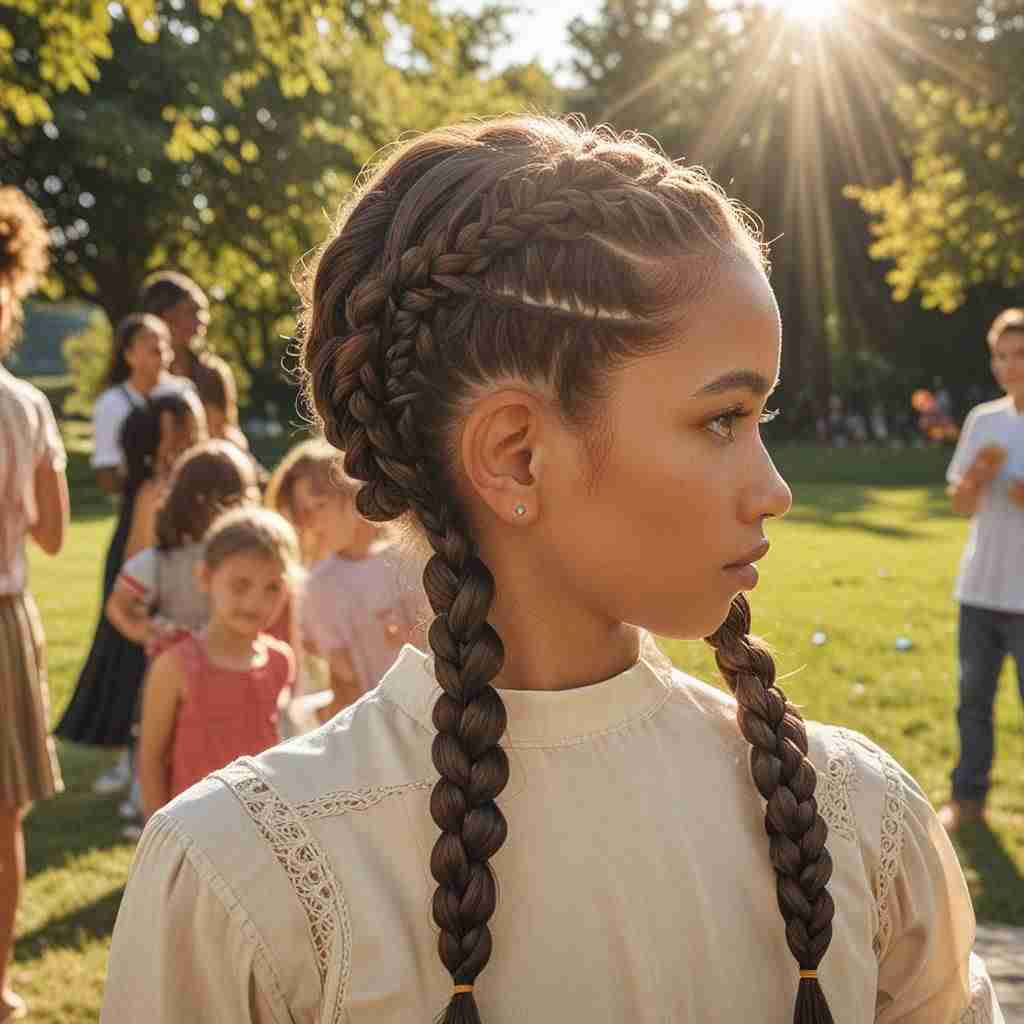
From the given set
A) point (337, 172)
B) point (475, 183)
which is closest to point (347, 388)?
point (475, 183)

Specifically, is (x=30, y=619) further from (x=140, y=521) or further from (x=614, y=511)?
(x=614, y=511)

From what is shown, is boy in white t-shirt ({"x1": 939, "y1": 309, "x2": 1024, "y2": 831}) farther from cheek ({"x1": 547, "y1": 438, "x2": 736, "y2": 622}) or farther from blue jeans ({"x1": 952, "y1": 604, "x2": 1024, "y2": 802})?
cheek ({"x1": 547, "y1": 438, "x2": 736, "y2": 622})

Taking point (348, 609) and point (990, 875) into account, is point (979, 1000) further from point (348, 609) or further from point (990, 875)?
point (990, 875)

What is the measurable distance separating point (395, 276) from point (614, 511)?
0.34 m

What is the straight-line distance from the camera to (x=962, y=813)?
640 cm

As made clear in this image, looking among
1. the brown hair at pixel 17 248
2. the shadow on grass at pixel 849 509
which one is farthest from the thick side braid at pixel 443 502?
the shadow on grass at pixel 849 509

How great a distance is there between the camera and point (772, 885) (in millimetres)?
1597

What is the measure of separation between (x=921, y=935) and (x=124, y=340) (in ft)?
18.4

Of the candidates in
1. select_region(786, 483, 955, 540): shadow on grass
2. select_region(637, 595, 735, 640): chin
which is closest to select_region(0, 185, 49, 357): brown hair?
select_region(637, 595, 735, 640): chin

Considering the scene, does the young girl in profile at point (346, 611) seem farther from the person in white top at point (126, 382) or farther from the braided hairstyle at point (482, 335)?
the braided hairstyle at point (482, 335)

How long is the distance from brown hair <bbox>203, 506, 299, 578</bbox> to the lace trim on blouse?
301 cm

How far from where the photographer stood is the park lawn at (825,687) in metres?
5.31

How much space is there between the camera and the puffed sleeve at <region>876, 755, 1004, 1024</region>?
1.66 meters

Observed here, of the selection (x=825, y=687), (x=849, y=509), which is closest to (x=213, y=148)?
(x=849, y=509)
